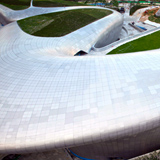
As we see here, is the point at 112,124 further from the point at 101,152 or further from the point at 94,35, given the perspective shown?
the point at 94,35

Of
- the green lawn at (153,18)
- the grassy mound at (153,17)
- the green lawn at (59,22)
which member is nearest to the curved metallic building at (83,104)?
the green lawn at (59,22)

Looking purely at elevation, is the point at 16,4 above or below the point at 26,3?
below

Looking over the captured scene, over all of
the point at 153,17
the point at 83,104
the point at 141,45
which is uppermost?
the point at 153,17

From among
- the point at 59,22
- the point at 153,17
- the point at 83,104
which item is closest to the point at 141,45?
the point at 59,22

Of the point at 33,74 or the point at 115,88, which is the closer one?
the point at 115,88

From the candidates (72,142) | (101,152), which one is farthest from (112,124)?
(101,152)

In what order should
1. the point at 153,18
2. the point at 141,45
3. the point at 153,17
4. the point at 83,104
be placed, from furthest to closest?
the point at 153,17 → the point at 153,18 → the point at 141,45 → the point at 83,104

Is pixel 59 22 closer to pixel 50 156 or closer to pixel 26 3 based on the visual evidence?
pixel 26 3

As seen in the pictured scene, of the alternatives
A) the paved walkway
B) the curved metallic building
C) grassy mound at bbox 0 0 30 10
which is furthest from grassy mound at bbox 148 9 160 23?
the paved walkway
